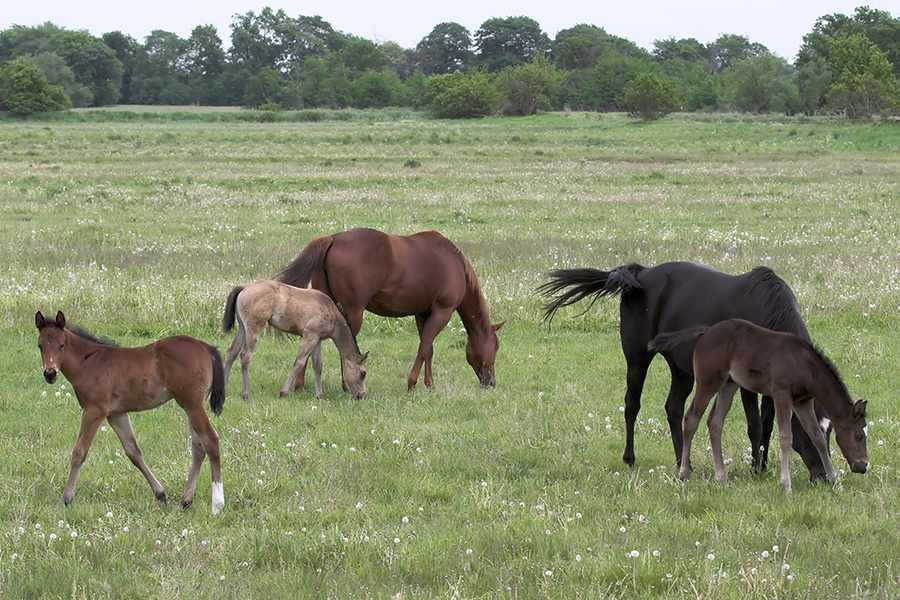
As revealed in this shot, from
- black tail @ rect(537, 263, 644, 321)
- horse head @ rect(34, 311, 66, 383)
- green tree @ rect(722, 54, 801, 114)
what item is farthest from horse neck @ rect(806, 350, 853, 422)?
green tree @ rect(722, 54, 801, 114)

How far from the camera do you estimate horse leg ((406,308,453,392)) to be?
9.90 m

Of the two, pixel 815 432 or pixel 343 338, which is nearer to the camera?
pixel 815 432

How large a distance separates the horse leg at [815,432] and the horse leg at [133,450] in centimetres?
441

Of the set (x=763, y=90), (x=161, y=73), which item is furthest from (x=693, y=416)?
(x=161, y=73)

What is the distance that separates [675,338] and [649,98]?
71930 mm

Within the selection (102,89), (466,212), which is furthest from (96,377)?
(102,89)

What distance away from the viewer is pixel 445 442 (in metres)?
7.77

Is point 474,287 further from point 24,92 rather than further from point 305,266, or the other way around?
point 24,92

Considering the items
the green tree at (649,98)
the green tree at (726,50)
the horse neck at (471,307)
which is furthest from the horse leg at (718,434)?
the green tree at (726,50)

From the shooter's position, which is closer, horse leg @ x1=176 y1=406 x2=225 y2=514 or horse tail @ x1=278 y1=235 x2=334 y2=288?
horse leg @ x1=176 y1=406 x2=225 y2=514

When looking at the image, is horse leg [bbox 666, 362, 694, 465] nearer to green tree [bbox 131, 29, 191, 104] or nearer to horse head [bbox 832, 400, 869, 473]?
horse head [bbox 832, 400, 869, 473]

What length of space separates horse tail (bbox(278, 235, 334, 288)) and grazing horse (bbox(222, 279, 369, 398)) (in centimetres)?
44

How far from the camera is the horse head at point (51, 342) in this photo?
19.1 feet

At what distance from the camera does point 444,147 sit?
157ft
